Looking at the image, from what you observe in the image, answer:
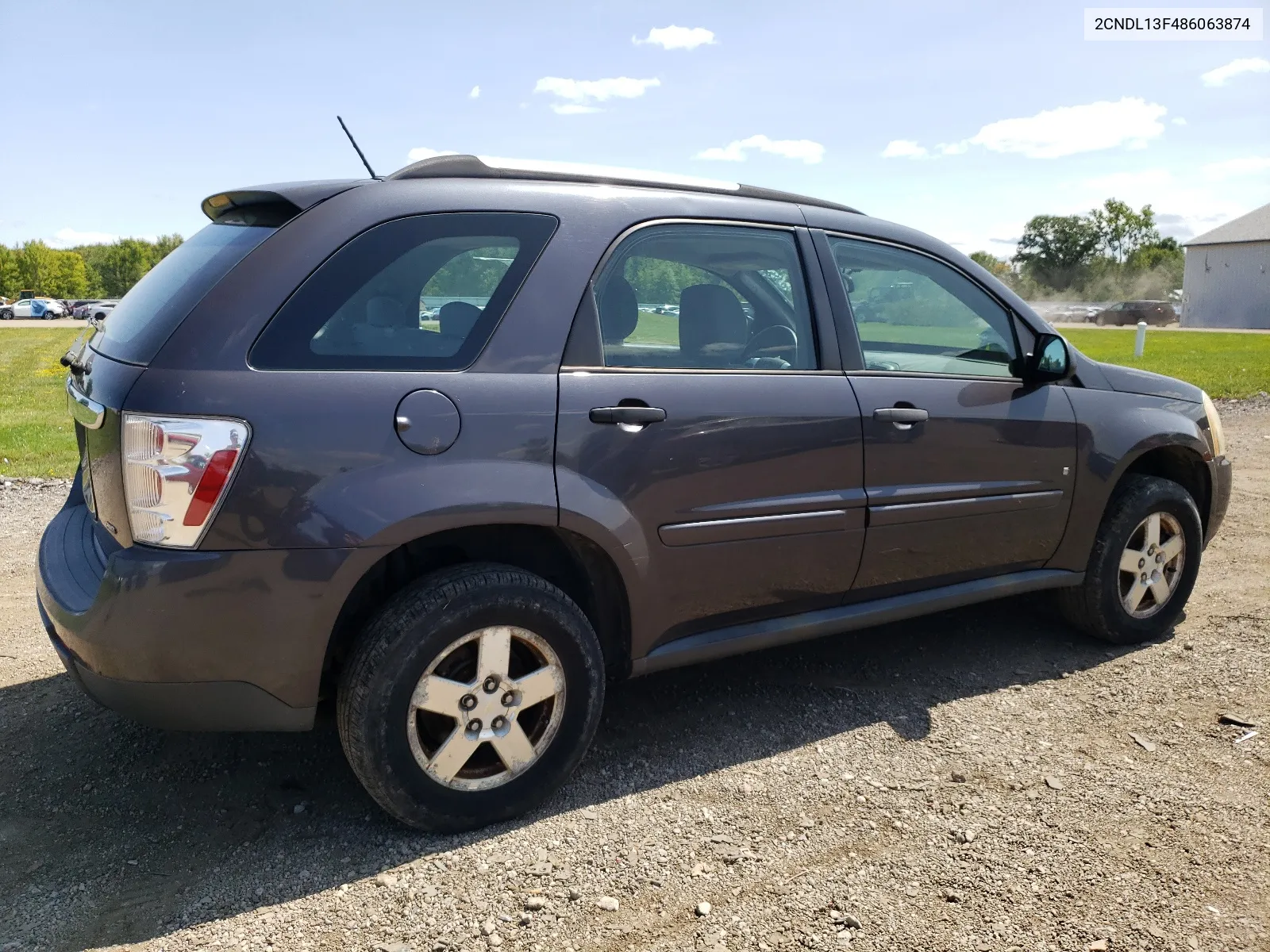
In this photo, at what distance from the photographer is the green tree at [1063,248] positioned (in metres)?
87.9

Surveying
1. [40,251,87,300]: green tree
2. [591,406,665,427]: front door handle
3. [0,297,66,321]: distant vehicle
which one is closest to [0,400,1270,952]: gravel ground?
[591,406,665,427]: front door handle

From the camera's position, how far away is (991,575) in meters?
3.93

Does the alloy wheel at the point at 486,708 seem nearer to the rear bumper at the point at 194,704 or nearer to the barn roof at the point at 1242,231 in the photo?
the rear bumper at the point at 194,704

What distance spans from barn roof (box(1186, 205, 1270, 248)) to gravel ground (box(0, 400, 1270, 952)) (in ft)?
206

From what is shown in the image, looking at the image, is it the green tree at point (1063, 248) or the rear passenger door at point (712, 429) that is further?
the green tree at point (1063, 248)

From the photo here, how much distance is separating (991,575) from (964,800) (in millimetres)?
1171

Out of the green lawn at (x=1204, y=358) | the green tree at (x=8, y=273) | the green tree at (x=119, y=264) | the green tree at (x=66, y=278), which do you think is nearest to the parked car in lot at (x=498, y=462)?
the green lawn at (x=1204, y=358)

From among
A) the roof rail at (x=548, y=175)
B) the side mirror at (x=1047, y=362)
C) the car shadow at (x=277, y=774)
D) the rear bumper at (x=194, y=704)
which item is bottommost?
the car shadow at (x=277, y=774)

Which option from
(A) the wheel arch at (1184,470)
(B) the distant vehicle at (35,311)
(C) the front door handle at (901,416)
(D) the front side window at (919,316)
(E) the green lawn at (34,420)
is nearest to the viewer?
(C) the front door handle at (901,416)

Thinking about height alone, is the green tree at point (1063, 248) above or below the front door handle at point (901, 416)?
above

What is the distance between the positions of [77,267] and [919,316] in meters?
110

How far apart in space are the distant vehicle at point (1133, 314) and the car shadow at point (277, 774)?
53.5 meters

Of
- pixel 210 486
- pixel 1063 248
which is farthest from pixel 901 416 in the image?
pixel 1063 248

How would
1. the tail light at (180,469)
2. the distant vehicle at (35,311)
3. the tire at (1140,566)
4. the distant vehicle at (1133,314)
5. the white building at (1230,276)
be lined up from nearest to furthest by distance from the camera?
the tail light at (180,469), the tire at (1140,566), the distant vehicle at (1133,314), the white building at (1230,276), the distant vehicle at (35,311)
